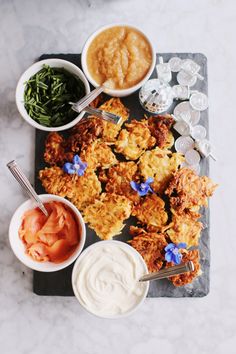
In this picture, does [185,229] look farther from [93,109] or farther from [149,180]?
[93,109]

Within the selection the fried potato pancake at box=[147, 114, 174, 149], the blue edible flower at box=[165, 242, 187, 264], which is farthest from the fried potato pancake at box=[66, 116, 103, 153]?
the blue edible flower at box=[165, 242, 187, 264]

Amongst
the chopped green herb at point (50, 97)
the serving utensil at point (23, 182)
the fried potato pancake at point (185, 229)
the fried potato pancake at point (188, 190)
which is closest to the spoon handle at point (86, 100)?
the chopped green herb at point (50, 97)

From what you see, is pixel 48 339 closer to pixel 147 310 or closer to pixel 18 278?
pixel 18 278

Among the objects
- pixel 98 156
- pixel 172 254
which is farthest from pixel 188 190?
pixel 98 156

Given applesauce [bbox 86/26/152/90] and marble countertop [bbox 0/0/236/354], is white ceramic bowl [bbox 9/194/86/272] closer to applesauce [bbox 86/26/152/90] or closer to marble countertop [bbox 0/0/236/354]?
marble countertop [bbox 0/0/236/354]

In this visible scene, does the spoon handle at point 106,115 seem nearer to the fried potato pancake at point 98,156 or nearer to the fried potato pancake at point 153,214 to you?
the fried potato pancake at point 98,156
